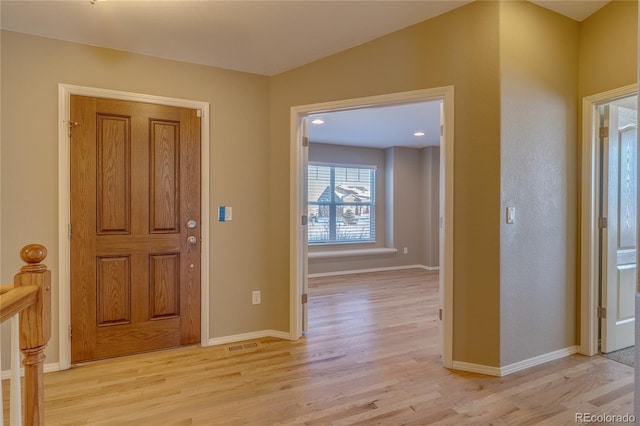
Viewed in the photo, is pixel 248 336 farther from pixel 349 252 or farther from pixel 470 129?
pixel 349 252

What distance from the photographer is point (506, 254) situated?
8.56 feet

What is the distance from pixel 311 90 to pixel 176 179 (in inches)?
54.4

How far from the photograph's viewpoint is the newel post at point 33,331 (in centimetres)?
129

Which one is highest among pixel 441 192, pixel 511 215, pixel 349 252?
pixel 441 192

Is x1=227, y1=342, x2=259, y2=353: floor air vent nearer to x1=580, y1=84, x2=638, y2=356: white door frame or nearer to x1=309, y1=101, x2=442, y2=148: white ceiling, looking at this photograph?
x1=309, y1=101, x2=442, y2=148: white ceiling

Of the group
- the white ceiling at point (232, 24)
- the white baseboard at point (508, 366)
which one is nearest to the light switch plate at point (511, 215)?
the white baseboard at point (508, 366)

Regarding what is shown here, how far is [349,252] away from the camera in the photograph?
6734 mm

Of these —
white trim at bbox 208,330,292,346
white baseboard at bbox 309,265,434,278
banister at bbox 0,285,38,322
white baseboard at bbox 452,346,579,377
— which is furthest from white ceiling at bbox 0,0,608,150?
white baseboard at bbox 309,265,434,278

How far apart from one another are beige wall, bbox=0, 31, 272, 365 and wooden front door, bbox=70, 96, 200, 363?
15 cm

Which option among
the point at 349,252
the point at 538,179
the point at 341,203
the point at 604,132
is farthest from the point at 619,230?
the point at 341,203

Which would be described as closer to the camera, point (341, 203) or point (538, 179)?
point (538, 179)

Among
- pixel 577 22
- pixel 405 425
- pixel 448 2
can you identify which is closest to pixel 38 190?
pixel 405 425

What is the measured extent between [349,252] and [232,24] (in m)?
4.75

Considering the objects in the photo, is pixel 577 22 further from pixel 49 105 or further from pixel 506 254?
pixel 49 105
